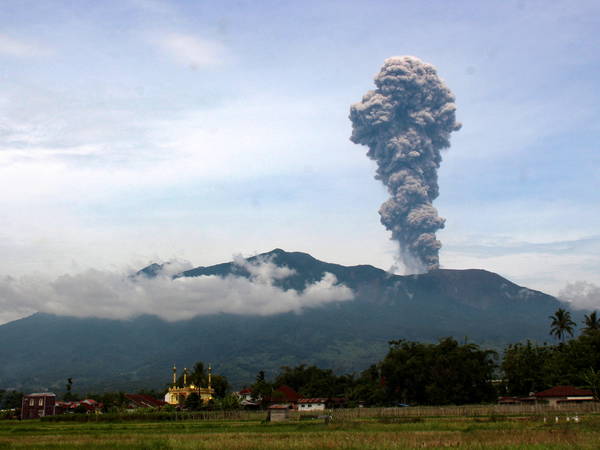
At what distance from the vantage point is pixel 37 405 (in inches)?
3979

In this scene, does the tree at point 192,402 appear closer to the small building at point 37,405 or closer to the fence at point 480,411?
the small building at point 37,405

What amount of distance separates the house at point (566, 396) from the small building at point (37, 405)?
69.5 meters

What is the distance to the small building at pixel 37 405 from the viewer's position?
3920 inches

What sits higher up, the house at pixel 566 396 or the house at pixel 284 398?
the house at pixel 566 396

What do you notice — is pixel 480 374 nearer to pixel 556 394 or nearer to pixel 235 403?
pixel 556 394

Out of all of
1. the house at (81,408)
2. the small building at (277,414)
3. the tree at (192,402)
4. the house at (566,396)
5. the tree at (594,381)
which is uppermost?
the tree at (594,381)

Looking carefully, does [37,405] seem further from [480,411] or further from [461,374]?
[480,411]

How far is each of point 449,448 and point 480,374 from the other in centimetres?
7037

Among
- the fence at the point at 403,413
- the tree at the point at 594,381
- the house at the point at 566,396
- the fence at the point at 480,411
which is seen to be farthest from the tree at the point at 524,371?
the fence at the point at 403,413

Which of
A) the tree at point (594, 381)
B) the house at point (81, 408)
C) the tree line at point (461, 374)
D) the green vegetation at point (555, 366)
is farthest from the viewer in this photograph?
the house at point (81, 408)

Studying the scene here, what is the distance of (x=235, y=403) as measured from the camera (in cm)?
10031

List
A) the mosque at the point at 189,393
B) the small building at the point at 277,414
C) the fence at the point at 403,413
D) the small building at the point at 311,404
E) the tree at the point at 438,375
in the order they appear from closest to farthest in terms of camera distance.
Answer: the fence at the point at 403,413
the small building at the point at 277,414
the tree at the point at 438,375
the small building at the point at 311,404
the mosque at the point at 189,393

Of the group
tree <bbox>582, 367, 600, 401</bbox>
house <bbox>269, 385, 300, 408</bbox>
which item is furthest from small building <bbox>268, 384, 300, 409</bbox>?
tree <bbox>582, 367, 600, 401</bbox>

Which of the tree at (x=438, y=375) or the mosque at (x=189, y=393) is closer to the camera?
the tree at (x=438, y=375)
